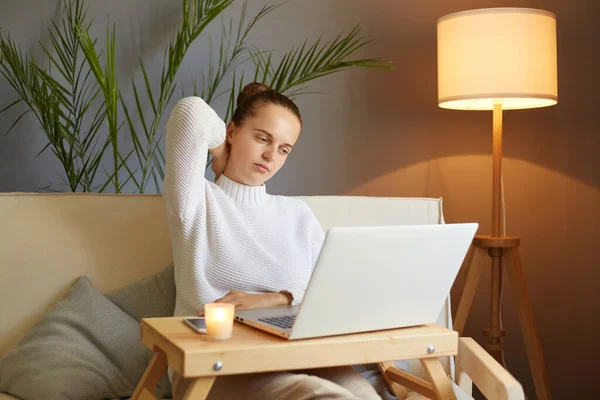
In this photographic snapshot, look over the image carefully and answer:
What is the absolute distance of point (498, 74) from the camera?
2365 mm

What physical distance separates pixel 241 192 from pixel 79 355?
54 centimetres

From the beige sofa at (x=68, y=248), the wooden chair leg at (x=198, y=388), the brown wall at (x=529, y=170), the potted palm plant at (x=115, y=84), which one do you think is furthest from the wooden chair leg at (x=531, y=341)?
the wooden chair leg at (x=198, y=388)

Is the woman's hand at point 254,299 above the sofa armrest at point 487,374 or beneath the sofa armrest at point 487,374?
above

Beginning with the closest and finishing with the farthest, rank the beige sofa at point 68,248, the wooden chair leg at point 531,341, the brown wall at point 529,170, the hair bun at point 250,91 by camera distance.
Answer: the beige sofa at point 68,248 < the hair bun at point 250,91 < the wooden chair leg at point 531,341 < the brown wall at point 529,170

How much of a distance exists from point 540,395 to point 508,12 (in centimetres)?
125

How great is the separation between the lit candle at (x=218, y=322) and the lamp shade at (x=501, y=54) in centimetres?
141

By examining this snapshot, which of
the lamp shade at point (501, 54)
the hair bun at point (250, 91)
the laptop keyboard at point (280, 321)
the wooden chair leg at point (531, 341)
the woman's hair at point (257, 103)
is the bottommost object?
the wooden chair leg at point (531, 341)

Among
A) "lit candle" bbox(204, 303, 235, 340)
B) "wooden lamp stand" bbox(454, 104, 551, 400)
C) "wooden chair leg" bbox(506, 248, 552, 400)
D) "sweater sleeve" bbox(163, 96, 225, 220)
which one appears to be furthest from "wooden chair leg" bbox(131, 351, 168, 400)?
"wooden chair leg" bbox(506, 248, 552, 400)

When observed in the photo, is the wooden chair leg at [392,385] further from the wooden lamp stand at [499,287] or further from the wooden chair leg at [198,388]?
the wooden lamp stand at [499,287]

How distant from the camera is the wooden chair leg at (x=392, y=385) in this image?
1.65 meters

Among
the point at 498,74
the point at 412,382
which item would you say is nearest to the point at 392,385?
the point at 412,382

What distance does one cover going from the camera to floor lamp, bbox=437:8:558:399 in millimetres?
2363

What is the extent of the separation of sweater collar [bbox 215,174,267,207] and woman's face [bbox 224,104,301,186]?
0.01m

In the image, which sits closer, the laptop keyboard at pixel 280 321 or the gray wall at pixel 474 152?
the laptop keyboard at pixel 280 321
